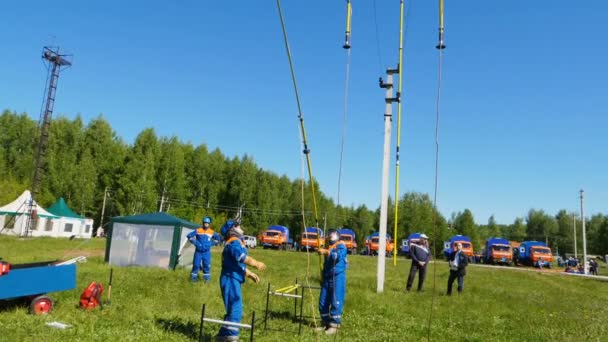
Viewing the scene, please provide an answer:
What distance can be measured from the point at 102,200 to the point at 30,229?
833 inches

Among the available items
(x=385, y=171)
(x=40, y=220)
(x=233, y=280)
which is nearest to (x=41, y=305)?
(x=233, y=280)

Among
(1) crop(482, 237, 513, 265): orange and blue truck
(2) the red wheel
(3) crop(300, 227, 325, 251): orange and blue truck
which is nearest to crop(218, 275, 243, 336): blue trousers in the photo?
(3) crop(300, 227, 325, 251): orange and blue truck

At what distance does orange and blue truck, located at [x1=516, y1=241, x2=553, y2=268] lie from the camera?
48688mm

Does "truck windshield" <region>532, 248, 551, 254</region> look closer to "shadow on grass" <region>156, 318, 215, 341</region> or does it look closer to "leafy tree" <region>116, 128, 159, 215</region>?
"shadow on grass" <region>156, 318, 215, 341</region>

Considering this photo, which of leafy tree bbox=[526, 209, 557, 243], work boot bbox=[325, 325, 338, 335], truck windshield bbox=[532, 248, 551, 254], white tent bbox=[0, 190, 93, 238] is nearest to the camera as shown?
work boot bbox=[325, 325, 338, 335]

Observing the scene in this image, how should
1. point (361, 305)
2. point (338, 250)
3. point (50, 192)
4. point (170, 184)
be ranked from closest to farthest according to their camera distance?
1. point (338, 250)
2. point (361, 305)
3. point (50, 192)
4. point (170, 184)

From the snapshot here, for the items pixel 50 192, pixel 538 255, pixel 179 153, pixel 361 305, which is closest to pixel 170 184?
pixel 179 153

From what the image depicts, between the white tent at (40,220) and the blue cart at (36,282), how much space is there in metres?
40.3

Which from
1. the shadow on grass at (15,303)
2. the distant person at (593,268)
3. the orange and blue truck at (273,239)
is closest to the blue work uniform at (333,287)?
the shadow on grass at (15,303)

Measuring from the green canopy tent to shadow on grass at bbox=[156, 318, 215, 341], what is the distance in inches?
371

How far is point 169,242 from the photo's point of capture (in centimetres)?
1812

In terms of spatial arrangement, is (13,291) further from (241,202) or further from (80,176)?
(241,202)

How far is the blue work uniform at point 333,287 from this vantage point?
8836 mm

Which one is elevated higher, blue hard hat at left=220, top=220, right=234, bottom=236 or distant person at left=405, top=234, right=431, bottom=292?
blue hard hat at left=220, top=220, right=234, bottom=236
